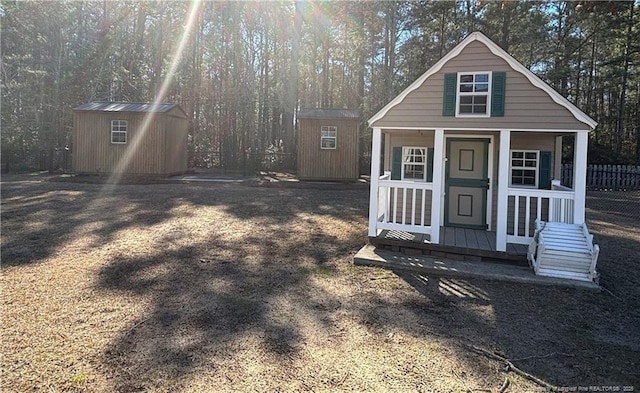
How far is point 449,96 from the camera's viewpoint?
6.43 meters

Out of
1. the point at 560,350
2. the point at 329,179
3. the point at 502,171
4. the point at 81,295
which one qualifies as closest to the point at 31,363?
the point at 81,295

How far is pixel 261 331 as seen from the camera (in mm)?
3799

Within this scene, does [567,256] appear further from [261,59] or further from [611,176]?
[261,59]

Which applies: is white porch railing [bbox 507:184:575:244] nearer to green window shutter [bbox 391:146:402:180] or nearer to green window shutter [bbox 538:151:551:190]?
green window shutter [bbox 538:151:551:190]

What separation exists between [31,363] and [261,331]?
178 cm

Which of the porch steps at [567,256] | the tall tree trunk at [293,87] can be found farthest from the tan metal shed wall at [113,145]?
the porch steps at [567,256]

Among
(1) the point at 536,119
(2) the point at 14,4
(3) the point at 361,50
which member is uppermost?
(2) the point at 14,4

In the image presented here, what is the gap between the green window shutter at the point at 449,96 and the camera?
252 inches

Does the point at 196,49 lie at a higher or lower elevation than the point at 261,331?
higher

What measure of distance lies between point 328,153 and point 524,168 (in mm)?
9878

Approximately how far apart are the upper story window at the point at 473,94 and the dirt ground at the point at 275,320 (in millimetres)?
2678

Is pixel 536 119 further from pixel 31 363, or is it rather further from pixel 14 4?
pixel 14 4

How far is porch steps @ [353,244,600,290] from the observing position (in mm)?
5227

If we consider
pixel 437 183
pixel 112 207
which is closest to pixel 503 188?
pixel 437 183
